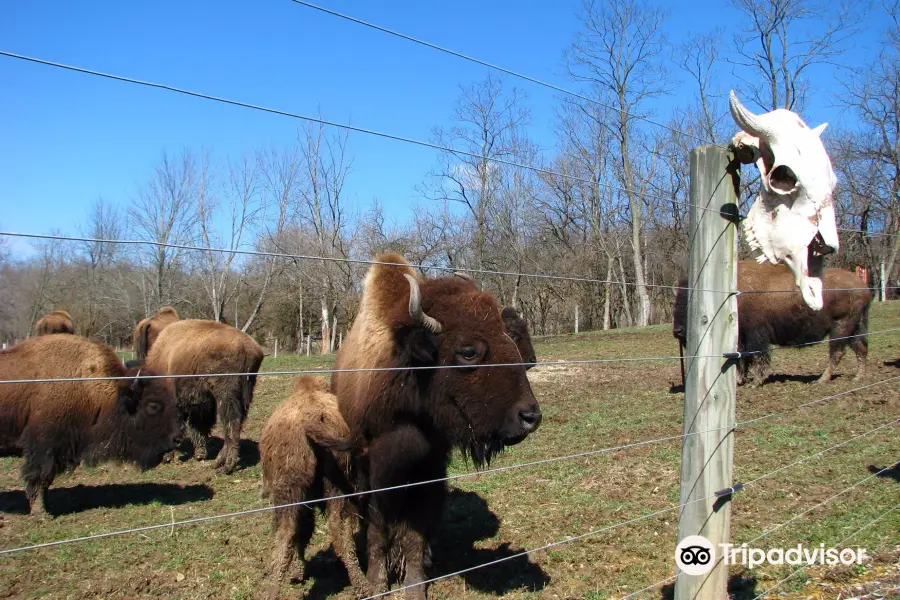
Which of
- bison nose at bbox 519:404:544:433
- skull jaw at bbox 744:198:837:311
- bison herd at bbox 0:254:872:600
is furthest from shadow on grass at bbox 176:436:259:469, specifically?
skull jaw at bbox 744:198:837:311

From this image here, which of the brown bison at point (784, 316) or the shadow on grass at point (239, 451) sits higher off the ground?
the brown bison at point (784, 316)

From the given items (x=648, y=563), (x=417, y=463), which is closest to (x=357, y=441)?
(x=417, y=463)

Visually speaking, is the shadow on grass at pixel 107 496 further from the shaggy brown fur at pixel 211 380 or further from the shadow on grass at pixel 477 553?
the shadow on grass at pixel 477 553

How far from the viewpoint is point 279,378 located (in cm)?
1705

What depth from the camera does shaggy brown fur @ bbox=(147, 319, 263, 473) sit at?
10.1 m

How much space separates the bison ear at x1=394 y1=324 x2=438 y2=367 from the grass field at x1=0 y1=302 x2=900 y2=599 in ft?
6.29

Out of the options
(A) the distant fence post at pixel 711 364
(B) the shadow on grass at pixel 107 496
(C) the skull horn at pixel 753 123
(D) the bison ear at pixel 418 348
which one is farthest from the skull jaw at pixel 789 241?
(B) the shadow on grass at pixel 107 496

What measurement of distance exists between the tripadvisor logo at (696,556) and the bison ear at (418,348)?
2.10m

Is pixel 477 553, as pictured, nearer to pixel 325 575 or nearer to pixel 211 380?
pixel 325 575

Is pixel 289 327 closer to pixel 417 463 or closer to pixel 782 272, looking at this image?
pixel 782 272

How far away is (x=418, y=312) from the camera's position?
4516 mm

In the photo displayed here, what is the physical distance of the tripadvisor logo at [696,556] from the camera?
315 cm

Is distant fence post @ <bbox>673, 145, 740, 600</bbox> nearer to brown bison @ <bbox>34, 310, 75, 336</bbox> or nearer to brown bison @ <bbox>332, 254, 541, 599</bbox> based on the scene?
brown bison @ <bbox>332, 254, 541, 599</bbox>

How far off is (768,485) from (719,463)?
423 centimetres
